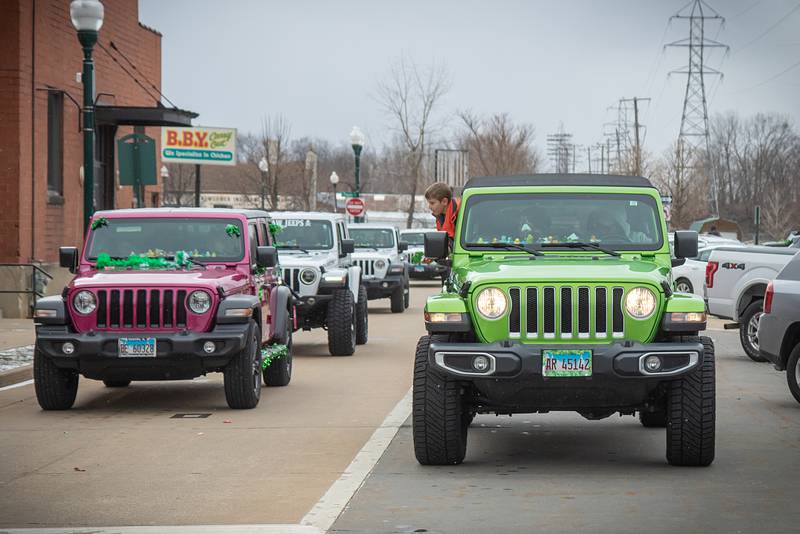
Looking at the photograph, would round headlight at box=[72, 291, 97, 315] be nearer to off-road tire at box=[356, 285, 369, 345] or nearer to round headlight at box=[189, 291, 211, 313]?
round headlight at box=[189, 291, 211, 313]

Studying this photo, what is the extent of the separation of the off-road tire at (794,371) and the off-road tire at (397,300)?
54.5 feet

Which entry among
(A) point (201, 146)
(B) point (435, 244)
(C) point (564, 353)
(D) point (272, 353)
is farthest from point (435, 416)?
(A) point (201, 146)

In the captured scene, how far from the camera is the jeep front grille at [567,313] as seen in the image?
→ 9.14 meters

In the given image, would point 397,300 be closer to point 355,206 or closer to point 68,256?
point 355,206

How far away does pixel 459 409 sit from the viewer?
9.27m

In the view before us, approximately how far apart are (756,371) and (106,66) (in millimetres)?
19620

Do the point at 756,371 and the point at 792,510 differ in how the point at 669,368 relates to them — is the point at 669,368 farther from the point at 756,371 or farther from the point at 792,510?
the point at 756,371

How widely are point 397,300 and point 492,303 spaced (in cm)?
2077

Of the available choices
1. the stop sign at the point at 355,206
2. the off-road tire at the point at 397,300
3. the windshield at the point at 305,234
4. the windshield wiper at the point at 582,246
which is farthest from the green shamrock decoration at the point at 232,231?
the stop sign at the point at 355,206

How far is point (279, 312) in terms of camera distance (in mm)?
14992

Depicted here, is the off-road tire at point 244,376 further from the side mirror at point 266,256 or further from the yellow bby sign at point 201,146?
the yellow bby sign at point 201,146

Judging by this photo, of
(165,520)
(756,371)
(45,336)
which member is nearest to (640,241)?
(165,520)

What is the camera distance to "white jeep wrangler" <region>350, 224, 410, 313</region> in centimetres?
2900

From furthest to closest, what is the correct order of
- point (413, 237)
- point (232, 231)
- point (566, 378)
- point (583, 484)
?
point (413, 237) < point (232, 231) < point (566, 378) < point (583, 484)
